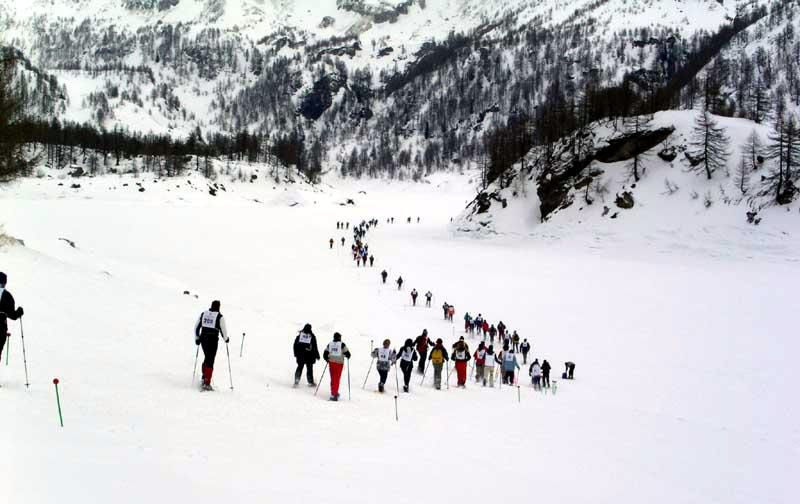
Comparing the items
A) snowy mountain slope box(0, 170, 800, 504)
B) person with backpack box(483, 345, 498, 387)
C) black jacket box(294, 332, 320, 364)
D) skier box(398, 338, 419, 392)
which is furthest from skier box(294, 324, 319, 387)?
person with backpack box(483, 345, 498, 387)

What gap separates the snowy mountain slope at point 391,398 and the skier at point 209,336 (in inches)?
20.4

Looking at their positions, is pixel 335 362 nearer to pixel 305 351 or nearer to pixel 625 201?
pixel 305 351

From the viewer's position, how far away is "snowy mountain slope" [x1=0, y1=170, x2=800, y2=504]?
21.1ft

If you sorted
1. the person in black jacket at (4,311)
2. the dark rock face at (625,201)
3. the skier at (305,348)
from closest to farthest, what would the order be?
the person in black jacket at (4,311) → the skier at (305,348) → the dark rock face at (625,201)

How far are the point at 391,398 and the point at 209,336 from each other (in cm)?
466

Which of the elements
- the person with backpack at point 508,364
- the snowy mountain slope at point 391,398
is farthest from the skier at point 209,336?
the person with backpack at point 508,364

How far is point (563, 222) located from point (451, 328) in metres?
33.2

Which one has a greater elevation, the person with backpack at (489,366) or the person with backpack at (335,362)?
the person with backpack at (335,362)

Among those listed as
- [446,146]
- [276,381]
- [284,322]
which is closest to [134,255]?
[284,322]

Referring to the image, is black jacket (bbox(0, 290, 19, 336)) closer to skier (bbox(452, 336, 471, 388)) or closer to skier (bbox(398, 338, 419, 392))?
skier (bbox(398, 338, 419, 392))

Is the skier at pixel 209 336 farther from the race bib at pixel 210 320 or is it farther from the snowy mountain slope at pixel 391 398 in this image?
the snowy mountain slope at pixel 391 398

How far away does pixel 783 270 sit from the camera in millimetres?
35750

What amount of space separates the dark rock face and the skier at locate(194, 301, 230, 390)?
49445mm

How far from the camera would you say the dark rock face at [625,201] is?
170 feet
